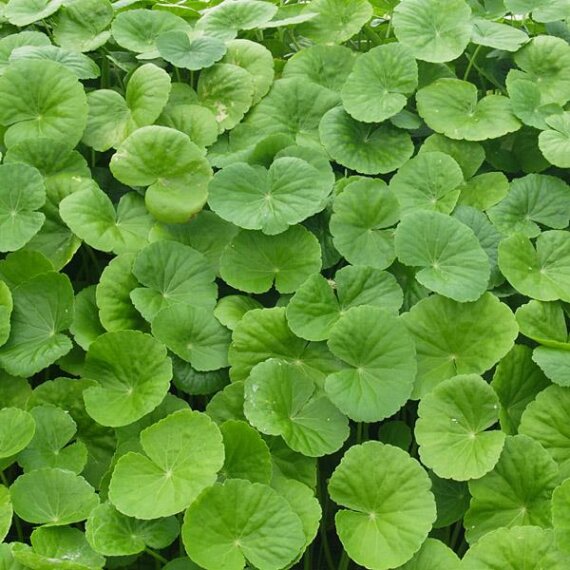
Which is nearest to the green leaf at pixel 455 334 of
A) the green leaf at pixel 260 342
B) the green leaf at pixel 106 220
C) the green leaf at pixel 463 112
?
the green leaf at pixel 260 342

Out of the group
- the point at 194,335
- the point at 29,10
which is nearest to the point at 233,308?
the point at 194,335

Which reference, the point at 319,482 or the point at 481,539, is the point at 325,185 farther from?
the point at 481,539

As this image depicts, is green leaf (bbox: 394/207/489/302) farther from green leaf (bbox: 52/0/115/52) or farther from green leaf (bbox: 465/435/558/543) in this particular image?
green leaf (bbox: 52/0/115/52)

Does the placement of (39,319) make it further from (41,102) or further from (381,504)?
(381,504)

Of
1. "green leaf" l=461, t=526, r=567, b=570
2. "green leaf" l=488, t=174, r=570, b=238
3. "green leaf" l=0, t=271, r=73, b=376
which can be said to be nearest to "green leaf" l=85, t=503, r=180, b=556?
"green leaf" l=0, t=271, r=73, b=376

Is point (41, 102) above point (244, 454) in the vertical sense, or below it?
above
